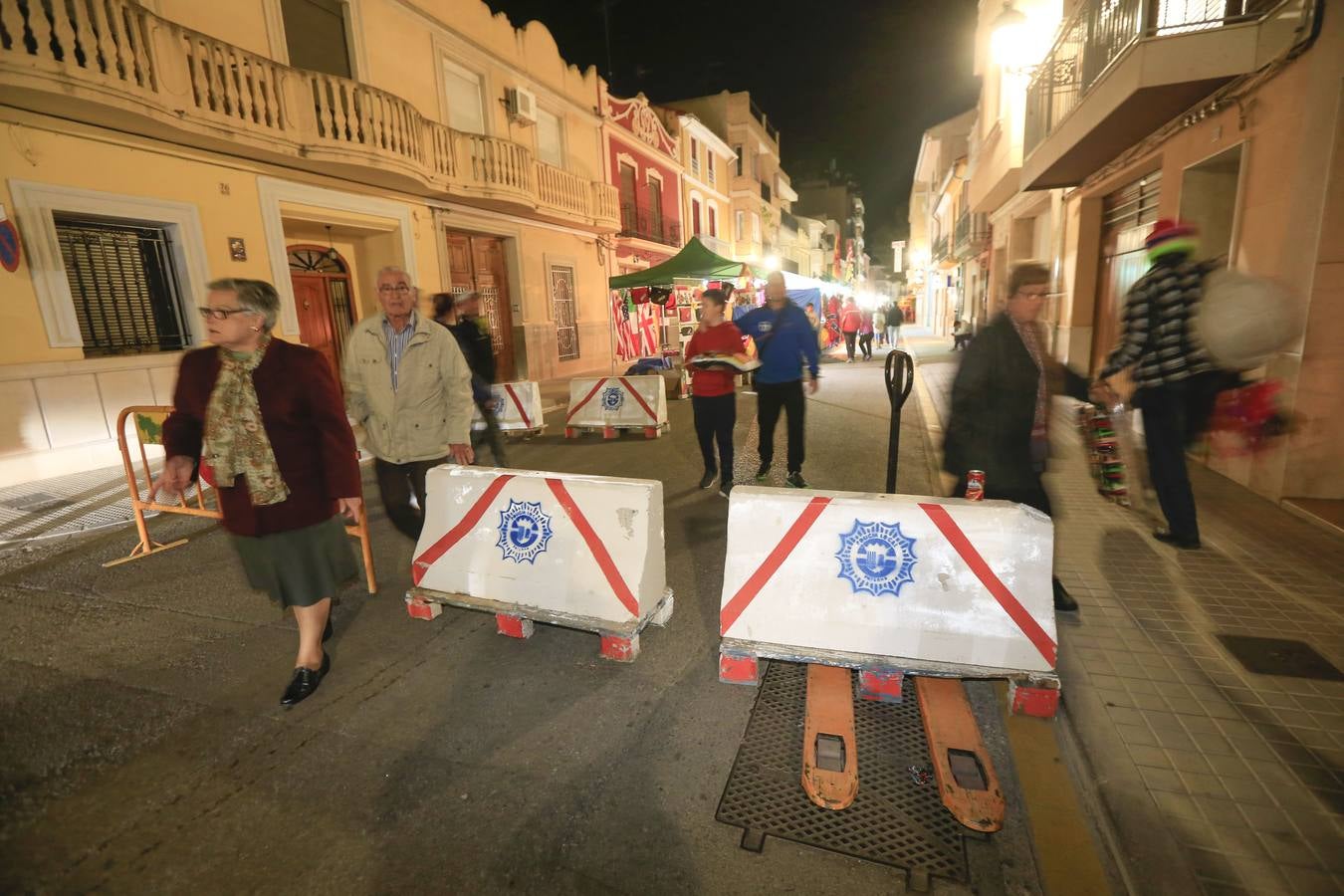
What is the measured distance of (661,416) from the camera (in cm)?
916

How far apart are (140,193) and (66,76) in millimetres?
1642

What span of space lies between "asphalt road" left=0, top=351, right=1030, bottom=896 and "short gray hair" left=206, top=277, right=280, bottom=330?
6.12 ft

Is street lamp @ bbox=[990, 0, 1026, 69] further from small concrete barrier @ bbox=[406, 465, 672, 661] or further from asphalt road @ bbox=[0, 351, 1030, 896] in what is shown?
small concrete barrier @ bbox=[406, 465, 672, 661]

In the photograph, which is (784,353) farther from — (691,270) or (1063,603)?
(691,270)

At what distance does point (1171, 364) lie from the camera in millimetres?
4027

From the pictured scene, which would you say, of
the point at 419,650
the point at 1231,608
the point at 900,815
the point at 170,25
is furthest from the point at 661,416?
the point at 170,25

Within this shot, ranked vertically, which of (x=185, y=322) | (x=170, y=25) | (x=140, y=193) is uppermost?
(x=170, y=25)

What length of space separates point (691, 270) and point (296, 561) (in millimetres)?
10389

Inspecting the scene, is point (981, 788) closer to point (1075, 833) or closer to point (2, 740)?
point (1075, 833)

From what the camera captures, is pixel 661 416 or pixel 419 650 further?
pixel 661 416

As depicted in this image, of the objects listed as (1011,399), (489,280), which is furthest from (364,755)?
(489,280)

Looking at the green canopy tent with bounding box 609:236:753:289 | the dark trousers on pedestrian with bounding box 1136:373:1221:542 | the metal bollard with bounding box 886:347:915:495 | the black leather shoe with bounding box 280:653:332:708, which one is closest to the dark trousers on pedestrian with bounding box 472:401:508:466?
the black leather shoe with bounding box 280:653:332:708

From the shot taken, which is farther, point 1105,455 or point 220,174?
point 220,174

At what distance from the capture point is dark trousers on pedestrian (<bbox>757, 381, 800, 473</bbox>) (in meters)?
5.89
